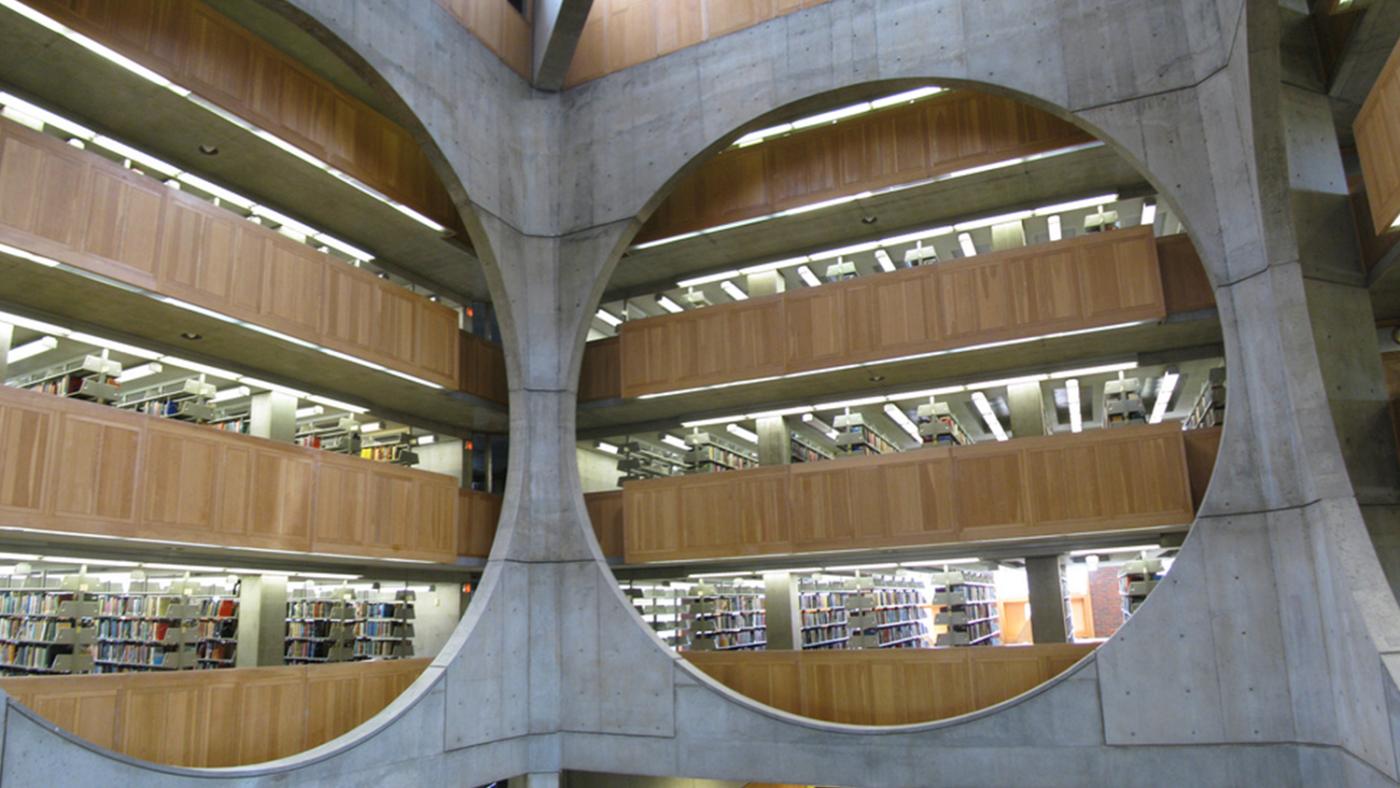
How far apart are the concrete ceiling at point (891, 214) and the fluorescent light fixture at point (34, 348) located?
689cm

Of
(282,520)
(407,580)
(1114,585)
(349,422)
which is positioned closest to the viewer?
(282,520)

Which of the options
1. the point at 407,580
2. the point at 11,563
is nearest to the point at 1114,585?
the point at 407,580

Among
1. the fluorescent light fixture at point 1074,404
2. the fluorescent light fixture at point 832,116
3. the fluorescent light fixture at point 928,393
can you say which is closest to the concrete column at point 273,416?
the fluorescent light fixture at point 832,116

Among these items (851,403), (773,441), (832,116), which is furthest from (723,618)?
(832,116)

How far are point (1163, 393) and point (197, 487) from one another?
13.0 meters

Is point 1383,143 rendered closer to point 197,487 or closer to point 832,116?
point 832,116

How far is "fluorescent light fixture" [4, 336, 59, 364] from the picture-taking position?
36.1ft

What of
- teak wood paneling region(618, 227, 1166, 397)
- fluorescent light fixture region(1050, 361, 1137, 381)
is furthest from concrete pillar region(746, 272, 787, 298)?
fluorescent light fixture region(1050, 361, 1137, 381)

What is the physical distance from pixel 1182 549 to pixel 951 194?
4.98 m

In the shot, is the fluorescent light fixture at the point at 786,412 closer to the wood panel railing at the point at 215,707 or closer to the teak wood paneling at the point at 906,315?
the teak wood paneling at the point at 906,315

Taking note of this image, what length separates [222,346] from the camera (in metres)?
10.1

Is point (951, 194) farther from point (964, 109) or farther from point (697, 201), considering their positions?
point (697, 201)

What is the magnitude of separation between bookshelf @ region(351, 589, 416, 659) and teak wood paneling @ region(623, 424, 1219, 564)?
366 cm

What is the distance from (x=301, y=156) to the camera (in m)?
10.1
